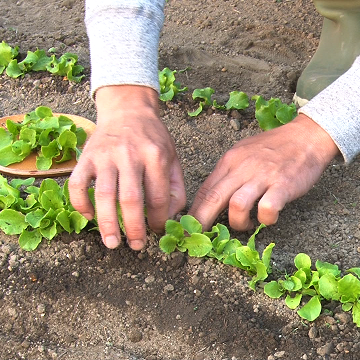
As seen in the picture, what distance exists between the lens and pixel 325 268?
169 centimetres

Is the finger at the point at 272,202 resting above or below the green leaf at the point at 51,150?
above

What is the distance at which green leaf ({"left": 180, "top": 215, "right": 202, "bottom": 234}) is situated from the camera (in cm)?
172

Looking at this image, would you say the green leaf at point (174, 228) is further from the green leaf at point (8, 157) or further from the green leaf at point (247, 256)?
the green leaf at point (8, 157)

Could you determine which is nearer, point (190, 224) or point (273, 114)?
point (190, 224)

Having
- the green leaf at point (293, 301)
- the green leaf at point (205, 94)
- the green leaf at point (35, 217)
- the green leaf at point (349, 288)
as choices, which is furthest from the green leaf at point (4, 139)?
the green leaf at point (349, 288)

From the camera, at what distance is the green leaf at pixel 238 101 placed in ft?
7.98

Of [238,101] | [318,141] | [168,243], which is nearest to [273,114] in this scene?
[238,101]

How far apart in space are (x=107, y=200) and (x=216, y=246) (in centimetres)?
39

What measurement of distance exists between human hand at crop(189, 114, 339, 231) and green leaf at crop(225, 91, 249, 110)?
0.62 m

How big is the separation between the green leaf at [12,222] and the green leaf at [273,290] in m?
0.72

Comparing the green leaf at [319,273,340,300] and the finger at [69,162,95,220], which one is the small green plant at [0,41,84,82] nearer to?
the finger at [69,162,95,220]

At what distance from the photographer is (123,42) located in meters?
1.71

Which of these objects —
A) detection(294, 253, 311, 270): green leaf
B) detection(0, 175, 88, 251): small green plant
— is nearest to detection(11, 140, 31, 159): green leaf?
detection(0, 175, 88, 251): small green plant

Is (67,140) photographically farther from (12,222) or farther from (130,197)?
(130,197)
